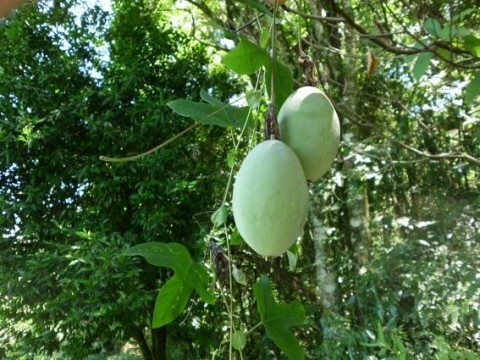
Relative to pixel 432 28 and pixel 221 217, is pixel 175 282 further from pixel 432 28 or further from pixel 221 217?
pixel 432 28

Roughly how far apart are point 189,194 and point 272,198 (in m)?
2.16

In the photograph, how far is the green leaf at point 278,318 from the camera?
2.19 feet

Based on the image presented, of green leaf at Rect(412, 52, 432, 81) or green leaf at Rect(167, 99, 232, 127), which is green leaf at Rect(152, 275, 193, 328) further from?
green leaf at Rect(412, 52, 432, 81)

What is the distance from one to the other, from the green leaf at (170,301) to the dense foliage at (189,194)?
53.3 inches

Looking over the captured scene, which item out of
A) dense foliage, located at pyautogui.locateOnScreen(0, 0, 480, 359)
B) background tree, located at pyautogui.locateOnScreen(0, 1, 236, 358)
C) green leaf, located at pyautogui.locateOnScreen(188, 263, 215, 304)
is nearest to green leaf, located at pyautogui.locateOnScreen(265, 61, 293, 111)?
green leaf, located at pyautogui.locateOnScreen(188, 263, 215, 304)

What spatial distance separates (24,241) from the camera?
2486 millimetres

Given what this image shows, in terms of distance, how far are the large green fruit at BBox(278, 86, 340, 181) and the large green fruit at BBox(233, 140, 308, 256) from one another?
29 millimetres

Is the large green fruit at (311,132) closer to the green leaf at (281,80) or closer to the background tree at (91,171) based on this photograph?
the green leaf at (281,80)

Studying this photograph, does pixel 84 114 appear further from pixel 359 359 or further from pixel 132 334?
pixel 359 359

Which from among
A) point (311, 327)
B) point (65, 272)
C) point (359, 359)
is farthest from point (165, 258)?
point (311, 327)

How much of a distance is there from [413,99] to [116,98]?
59.5 inches

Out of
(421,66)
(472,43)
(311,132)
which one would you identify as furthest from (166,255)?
(472,43)

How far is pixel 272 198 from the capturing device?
0.44 metres

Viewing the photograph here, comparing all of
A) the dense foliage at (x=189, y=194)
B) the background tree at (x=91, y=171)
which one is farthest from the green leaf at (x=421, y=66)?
the background tree at (x=91, y=171)
